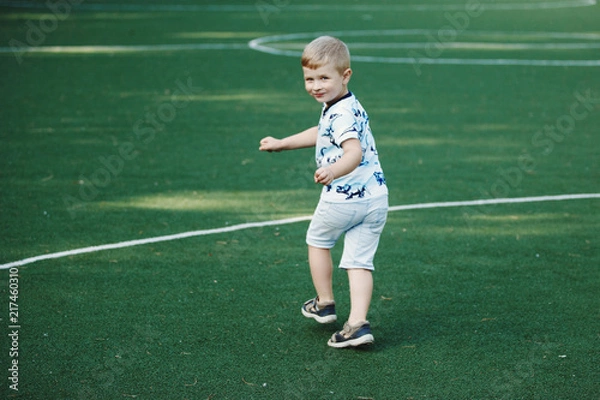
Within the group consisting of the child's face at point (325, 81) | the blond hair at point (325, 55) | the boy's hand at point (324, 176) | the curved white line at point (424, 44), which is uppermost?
the blond hair at point (325, 55)

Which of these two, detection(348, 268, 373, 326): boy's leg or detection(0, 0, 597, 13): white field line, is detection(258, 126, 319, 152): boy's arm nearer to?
detection(348, 268, 373, 326): boy's leg

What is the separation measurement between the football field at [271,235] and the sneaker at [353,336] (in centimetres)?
8

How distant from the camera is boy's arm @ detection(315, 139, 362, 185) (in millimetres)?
3853

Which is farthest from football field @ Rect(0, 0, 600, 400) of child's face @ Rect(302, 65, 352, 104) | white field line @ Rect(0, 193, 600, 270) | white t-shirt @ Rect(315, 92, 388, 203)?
child's face @ Rect(302, 65, 352, 104)

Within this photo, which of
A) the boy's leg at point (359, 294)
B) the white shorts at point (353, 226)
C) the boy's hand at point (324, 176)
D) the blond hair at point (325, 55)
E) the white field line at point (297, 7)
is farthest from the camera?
the white field line at point (297, 7)

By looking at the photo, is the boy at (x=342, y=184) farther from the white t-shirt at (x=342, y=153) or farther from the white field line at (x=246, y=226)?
the white field line at (x=246, y=226)

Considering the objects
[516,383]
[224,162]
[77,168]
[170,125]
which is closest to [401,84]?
[170,125]

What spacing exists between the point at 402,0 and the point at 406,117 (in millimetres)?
18226

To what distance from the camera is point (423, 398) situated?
3879 millimetres

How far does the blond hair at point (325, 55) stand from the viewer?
4082 millimetres

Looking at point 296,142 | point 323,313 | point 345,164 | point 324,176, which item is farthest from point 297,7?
point 324,176

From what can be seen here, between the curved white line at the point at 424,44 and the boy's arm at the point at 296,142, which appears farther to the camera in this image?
the curved white line at the point at 424,44

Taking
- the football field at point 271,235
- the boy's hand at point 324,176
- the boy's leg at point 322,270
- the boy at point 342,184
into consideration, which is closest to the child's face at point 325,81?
the boy at point 342,184

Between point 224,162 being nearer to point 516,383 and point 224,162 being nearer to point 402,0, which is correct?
point 516,383
